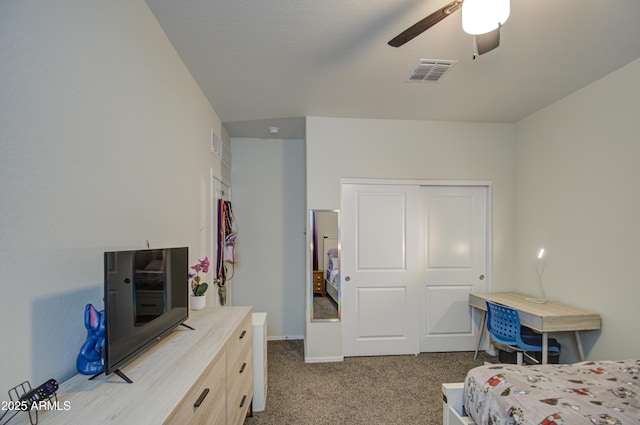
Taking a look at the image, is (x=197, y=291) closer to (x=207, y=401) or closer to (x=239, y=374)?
(x=239, y=374)

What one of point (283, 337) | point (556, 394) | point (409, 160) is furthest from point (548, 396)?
point (283, 337)

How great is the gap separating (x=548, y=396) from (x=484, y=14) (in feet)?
6.14

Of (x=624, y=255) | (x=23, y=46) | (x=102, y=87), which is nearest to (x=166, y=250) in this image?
(x=102, y=87)

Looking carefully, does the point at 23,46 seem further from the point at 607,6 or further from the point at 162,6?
the point at 607,6

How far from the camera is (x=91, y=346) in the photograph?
3.64ft

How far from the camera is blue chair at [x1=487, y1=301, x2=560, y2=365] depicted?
272cm

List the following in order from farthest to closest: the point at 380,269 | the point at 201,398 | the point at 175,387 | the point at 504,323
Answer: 1. the point at 380,269
2. the point at 504,323
3. the point at 201,398
4. the point at 175,387

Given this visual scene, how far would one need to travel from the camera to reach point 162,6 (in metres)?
1.71

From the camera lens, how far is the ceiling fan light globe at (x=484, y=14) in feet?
4.33

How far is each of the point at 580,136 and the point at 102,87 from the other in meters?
3.73

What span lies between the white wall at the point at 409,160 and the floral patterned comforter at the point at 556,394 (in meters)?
1.80

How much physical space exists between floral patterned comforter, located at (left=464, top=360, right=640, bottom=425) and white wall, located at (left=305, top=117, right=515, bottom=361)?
1802 mm

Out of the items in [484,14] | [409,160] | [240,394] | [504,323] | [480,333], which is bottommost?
[480,333]

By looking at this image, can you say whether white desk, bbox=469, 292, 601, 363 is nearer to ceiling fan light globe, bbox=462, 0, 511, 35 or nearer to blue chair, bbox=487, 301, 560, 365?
blue chair, bbox=487, 301, 560, 365
